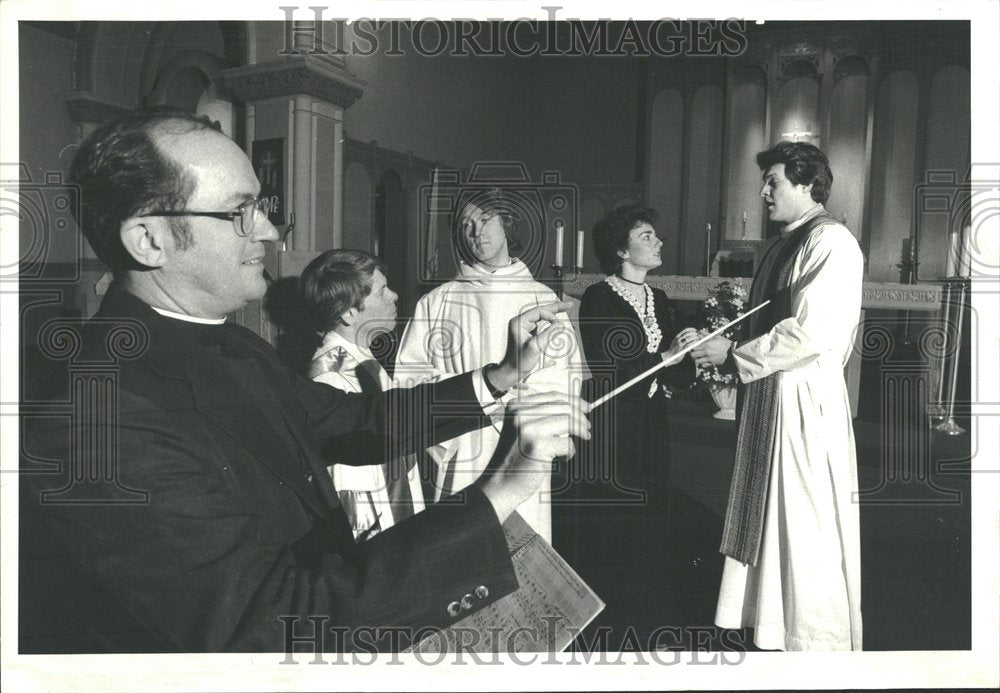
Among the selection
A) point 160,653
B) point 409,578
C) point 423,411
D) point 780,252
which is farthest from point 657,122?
point 160,653

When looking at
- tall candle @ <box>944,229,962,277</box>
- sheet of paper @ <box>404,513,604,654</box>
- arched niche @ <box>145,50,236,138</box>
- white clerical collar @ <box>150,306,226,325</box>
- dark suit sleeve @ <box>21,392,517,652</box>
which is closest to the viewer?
dark suit sleeve @ <box>21,392,517,652</box>

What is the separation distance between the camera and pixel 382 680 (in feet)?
8.96

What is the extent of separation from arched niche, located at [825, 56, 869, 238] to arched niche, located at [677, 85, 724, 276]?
385mm

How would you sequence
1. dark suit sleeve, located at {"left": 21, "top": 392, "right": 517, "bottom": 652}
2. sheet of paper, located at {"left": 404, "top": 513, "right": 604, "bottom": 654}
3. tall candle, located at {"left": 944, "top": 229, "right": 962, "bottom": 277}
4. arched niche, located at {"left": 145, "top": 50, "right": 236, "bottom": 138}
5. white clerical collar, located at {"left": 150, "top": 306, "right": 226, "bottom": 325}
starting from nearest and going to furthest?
dark suit sleeve, located at {"left": 21, "top": 392, "right": 517, "bottom": 652}, white clerical collar, located at {"left": 150, "top": 306, "right": 226, "bottom": 325}, arched niche, located at {"left": 145, "top": 50, "right": 236, "bottom": 138}, sheet of paper, located at {"left": 404, "top": 513, "right": 604, "bottom": 654}, tall candle, located at {"left": 944, "top": 229, "right": 962, "bottom": 277}

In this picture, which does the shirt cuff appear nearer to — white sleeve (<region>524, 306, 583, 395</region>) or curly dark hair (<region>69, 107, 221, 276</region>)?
white sleeve (<region>524, 306, 583, 395</region>)

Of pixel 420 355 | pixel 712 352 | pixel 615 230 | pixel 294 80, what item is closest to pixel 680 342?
pixel 712 352

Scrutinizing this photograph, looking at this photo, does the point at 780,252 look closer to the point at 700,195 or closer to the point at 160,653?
the point at 700,195

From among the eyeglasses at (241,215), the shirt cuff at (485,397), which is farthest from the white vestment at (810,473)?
the eyeglasses at (241,215)

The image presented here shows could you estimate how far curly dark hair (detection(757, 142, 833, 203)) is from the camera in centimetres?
261

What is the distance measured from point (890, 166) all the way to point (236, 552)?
2.44 meters

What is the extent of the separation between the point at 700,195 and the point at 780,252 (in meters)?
0.33

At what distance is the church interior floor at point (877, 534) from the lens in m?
2.67

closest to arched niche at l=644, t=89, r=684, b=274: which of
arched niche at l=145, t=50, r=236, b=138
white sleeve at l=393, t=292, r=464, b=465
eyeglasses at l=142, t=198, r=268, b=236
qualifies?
white sleeve at l=393, t=292, r=464, b=465

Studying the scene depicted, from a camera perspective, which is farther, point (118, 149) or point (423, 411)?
point (423, 411)
